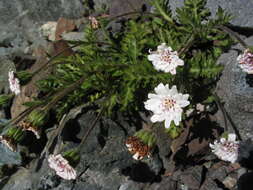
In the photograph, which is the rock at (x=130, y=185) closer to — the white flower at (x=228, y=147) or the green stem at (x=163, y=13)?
the white flower at (x=228, y=147)

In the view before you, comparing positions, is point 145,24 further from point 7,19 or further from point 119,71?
point 7,19

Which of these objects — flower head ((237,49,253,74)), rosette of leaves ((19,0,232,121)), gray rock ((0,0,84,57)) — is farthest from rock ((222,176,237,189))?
gray rock ((0,0,84,57))

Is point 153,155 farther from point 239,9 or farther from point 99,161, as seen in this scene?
point 239,9

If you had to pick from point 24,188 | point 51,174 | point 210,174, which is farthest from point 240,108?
point 24,188

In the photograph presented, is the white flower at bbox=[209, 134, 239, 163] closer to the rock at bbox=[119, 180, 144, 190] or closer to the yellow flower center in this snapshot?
the yellow flower center

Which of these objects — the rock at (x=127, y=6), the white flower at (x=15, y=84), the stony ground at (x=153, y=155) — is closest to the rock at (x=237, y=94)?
the stony ground at (x=153, y=155)
